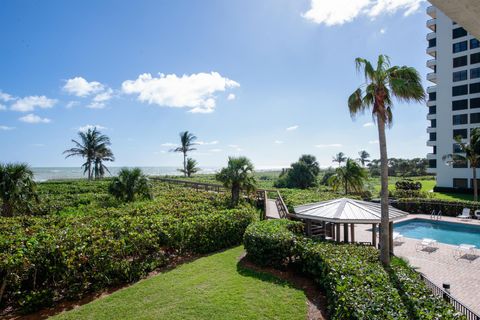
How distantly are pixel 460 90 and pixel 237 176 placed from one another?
3539 cm

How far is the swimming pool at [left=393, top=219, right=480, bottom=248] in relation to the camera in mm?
16188

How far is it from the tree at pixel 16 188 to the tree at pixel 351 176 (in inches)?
1060

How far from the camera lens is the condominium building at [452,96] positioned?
34.1 m

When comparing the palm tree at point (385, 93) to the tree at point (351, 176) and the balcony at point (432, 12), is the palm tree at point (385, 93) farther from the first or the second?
the balcony at point (432, 12)

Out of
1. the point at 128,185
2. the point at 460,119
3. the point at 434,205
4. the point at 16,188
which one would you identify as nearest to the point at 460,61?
the point at 460,119

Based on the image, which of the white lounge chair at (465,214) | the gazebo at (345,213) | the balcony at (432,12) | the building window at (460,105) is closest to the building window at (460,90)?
the building window at (460,105)

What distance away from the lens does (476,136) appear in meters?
26.8

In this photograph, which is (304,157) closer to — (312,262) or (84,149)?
(312,262)

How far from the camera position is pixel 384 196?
816 cm

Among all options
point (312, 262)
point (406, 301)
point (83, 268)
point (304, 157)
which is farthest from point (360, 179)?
point (83, 268)

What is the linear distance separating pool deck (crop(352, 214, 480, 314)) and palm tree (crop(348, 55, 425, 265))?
2.63 m

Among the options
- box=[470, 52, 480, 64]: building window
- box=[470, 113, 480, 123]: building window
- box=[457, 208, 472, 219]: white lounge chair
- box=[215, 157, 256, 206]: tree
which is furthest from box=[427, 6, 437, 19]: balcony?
box=[215, 157, 256, 206]: tree

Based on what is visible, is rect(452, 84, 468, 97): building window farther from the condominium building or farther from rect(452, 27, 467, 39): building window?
rect(452, 27, 467, 39): building window

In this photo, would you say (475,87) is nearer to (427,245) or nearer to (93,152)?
(427,245)
